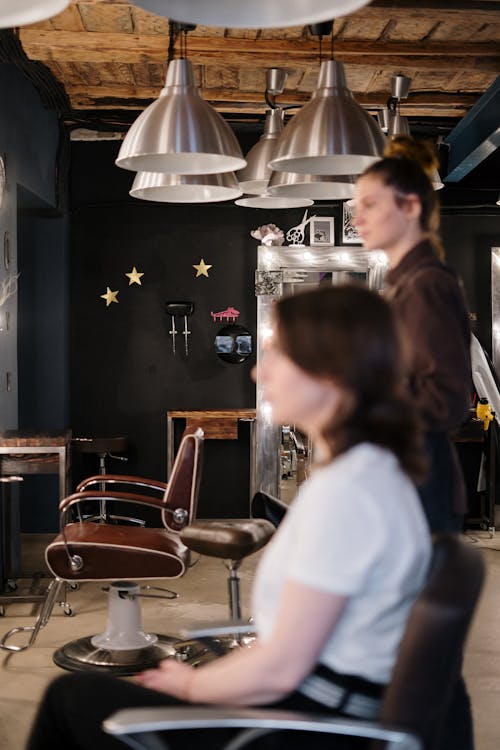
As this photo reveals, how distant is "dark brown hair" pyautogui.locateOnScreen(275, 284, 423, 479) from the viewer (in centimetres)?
157

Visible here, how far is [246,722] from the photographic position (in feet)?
4.95

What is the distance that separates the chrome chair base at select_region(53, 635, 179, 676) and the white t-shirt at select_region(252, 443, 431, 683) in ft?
9.25

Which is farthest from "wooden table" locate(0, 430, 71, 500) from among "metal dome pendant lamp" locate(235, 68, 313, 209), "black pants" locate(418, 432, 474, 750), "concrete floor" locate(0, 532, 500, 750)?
"black pants" locate(418, 432, 474, 750)

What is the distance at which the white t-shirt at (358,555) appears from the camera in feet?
5.00

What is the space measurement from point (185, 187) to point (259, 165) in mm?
624

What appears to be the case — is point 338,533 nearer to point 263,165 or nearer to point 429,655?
point 429,655

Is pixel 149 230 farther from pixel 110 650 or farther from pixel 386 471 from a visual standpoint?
pixel 386 471

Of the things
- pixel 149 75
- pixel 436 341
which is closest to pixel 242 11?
pixel 436 341

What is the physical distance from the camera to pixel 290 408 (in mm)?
1635

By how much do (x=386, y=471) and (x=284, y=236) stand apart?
642 cm

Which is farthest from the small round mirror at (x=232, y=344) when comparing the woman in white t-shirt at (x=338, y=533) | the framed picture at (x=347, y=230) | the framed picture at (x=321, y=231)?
the woman in white t-shirt at (x=338, y=533)

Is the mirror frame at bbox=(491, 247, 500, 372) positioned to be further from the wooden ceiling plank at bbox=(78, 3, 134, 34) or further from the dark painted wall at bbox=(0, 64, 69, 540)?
the wooden ceiling plank at bbox=(78, 3, 134, 34)

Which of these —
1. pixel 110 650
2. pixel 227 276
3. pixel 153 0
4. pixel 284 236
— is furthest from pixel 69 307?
pixel 153 0

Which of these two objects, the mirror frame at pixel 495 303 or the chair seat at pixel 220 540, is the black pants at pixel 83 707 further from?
the mirror frame at pixel 495 303
